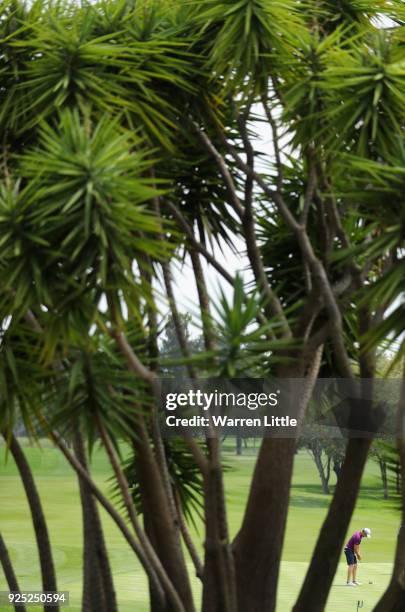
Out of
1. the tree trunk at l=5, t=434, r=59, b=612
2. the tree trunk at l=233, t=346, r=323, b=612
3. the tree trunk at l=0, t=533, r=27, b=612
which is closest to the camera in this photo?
the tree trunk at l=233, t=346, r=323, b=612

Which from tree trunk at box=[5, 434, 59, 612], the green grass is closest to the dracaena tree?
tree trunk at box=[5, 434, 59, 612]

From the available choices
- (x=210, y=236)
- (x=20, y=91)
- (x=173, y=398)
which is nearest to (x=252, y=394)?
(x=173, y=398)

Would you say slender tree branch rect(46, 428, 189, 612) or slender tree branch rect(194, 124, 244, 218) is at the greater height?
slender tree branch rect(194, 124, 244, 218)

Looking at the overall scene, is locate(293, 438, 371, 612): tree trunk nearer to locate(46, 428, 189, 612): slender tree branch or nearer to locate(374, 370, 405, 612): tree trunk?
locate(374, 370, 405, 612): tree trunk

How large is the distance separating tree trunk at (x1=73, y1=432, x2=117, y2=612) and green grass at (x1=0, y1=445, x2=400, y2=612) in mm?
1278

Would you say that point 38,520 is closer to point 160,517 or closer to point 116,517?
point 160,517

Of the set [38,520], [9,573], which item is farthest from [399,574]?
[9,573]

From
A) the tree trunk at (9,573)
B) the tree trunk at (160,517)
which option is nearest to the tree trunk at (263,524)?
the tree trunk at (160,517)

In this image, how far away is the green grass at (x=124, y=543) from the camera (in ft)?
51.8

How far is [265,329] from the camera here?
6.85 meters

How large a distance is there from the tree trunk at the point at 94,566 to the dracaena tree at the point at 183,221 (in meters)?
0.02

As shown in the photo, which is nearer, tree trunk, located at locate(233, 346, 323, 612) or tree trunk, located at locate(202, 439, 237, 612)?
tree trunk, located at locate(202, 439, 237, 612)

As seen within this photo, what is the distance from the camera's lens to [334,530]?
8617mm

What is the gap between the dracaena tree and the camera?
263 inches
